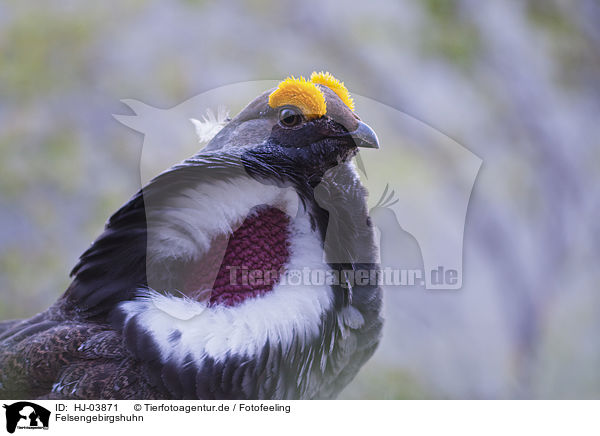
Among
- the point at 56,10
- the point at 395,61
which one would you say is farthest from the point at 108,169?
the point at 395,61

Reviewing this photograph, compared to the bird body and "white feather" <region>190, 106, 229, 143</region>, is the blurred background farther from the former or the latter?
the bird body

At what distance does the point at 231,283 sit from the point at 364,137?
0.33 m

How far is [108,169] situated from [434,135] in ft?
2.26

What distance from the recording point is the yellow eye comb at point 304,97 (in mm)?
945

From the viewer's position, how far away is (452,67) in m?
1.20

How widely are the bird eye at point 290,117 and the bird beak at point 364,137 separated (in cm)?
10

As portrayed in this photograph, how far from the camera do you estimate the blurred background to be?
1165 millimetres
